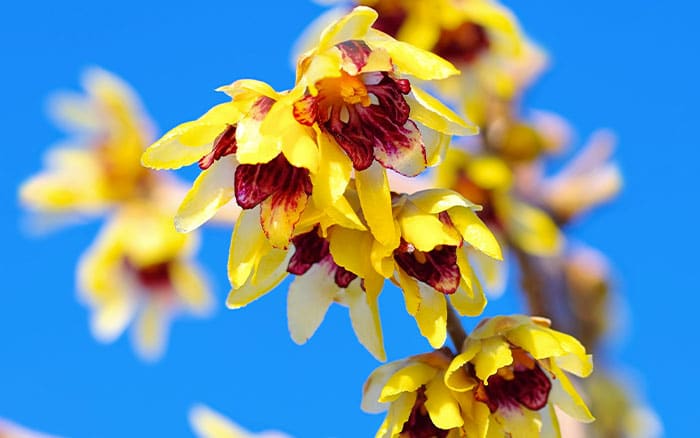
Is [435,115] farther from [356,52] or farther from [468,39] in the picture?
[468,39]

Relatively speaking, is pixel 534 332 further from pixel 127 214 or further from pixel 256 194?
pixel 127 214

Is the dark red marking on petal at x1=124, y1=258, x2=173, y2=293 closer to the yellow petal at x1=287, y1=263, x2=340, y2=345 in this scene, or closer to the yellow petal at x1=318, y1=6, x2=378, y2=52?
the yellow petal at x1=287, y1=263, x2=340, y2=345

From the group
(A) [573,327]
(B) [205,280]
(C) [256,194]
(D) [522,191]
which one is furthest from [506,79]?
(C) [256,194]

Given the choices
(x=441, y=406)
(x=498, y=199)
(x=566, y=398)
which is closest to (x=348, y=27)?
(x=441, y=406)

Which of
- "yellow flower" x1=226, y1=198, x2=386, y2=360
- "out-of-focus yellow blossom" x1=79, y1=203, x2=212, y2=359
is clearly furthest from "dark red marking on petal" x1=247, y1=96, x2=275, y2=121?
"out-of-focus yellow blossom" x1=79, y1=203, x2=212, y2=359

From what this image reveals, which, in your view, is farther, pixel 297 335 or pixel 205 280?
pixel 205 280

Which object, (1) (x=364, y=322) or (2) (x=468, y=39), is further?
(2) (x=468, y=39)

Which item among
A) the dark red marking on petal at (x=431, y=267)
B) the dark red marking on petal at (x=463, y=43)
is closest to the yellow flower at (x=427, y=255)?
the dark red marking on petal at (x=431, y=267)
